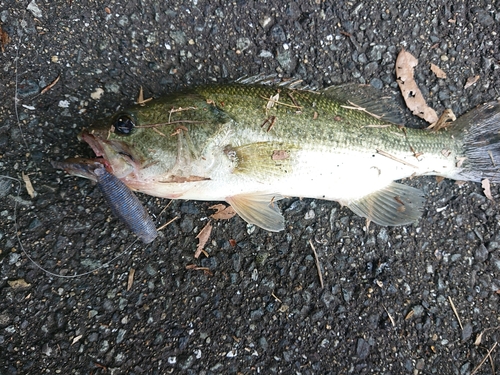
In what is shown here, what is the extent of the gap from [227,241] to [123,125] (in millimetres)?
1113

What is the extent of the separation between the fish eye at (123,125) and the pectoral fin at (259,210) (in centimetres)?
79

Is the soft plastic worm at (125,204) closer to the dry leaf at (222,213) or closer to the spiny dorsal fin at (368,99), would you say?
the dry leaf at (222,213)

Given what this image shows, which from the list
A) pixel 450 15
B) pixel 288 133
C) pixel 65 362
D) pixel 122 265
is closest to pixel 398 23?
pixel 450 15

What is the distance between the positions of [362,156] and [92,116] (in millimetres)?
1963

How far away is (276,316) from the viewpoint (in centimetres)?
297

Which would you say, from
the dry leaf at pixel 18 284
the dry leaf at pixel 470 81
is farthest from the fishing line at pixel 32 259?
the dry leaf at pixel 470 81

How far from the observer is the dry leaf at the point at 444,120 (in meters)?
3.36

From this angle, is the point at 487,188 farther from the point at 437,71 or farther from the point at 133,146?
the point at 133,146

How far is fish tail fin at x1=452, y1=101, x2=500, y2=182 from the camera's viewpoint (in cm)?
320

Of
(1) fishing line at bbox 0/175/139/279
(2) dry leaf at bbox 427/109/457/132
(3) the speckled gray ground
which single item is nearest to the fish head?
(3) the speckled gray ground

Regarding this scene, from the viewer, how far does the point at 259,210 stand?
9.35ft

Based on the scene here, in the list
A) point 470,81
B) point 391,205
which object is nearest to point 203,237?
point 391,205

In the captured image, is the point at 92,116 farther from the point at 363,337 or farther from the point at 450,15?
the point at 450,15

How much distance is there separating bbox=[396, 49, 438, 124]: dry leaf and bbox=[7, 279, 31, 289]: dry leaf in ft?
10.4
